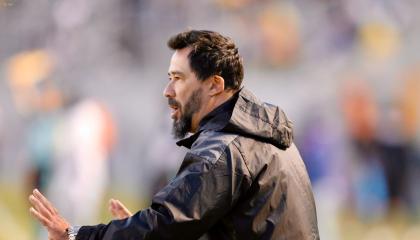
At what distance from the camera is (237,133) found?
263 cm

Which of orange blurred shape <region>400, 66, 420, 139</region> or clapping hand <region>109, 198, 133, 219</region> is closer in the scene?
clapping hand <region>109, 198, 133, 219</region>

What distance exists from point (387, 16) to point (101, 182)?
2.26 m

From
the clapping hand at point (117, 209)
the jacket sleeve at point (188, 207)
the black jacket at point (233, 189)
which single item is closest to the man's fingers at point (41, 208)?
the black jacket at point (233, 189)

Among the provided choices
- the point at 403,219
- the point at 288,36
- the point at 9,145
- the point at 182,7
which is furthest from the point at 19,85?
the point at 403,219

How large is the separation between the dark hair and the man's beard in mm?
67

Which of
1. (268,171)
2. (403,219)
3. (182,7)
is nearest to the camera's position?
(268,171)

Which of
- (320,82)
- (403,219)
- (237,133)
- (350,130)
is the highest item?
(237,133)

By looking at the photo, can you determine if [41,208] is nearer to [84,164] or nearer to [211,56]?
[211,56]

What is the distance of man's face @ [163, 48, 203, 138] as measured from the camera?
280cm

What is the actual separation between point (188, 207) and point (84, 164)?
11.8ft

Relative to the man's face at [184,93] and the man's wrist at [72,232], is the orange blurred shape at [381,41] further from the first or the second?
the man's wrist at [72,232]

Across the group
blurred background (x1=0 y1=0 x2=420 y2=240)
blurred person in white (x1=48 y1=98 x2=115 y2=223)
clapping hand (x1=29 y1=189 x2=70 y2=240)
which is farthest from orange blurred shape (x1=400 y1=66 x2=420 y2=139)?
clapping hand (x1=29 y1=189 x2=70 y2=240)

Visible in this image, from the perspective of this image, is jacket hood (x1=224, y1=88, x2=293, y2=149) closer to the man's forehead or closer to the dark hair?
the dark hair

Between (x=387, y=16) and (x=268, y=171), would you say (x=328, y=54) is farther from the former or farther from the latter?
(x=268, y=171)
